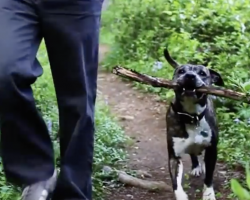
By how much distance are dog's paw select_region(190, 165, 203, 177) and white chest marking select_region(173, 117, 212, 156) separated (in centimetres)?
46

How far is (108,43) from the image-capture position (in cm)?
1041

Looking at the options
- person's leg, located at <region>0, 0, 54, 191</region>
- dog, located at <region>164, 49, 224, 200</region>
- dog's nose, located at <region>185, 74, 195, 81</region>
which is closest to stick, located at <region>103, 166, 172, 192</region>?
dog, located at <region>164, 49, 224, 200</region>

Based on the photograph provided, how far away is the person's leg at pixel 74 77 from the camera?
10.6 ft

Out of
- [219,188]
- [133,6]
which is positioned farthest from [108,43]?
[219,188]

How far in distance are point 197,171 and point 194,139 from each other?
539 millimetres

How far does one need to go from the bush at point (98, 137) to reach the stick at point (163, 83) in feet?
2.60

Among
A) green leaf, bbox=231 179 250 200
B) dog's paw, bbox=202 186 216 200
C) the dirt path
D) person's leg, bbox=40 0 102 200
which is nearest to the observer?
green leaf, bbox=231 179 250 200

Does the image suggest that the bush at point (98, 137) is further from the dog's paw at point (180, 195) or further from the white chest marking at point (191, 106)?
the white chest marking at point (191, 106)

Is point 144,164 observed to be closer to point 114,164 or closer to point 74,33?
point 114,164

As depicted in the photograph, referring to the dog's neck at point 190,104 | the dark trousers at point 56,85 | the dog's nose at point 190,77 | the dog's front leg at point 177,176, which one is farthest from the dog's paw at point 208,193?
the dark trousers at point 56,85

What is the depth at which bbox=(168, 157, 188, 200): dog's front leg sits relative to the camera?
425 cm

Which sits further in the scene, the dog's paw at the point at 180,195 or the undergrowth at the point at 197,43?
the undergrowth at the point at 197,43

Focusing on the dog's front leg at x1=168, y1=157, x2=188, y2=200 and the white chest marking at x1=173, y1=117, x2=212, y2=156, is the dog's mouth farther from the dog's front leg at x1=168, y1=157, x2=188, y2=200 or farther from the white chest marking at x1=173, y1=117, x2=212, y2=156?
the dog's front leg at x1=168, y1=157, x2=188, y2=200

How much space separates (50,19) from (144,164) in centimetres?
228
